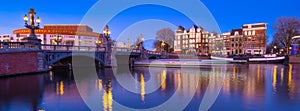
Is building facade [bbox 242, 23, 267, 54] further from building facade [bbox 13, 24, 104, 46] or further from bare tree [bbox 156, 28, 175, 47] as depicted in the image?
building facade [bbox 13, 24, 104, 46]

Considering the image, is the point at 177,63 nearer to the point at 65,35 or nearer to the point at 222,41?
the point at 222,41

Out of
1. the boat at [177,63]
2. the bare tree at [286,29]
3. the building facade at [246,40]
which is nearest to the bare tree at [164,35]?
the boat at [177,63]

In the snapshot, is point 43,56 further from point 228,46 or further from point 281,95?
point 228,46

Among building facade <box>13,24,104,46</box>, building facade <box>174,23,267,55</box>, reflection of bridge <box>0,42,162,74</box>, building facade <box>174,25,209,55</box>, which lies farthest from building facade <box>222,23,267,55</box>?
reflection of bridge <box>0,42,162,74</box>

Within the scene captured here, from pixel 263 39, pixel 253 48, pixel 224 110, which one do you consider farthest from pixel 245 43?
pixel 224 110

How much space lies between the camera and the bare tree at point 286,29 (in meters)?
56.2

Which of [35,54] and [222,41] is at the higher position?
[222,41]

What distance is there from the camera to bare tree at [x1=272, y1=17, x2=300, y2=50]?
56.2m

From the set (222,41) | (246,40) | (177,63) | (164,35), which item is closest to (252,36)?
(246,40)

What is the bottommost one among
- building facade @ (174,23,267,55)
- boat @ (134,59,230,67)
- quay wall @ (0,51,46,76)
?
boat @ (134,59,230,67)

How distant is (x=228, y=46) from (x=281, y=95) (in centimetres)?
8412

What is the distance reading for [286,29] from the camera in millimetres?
57156

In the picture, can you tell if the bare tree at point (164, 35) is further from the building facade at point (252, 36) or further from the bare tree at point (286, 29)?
the building facade at point (252, 36)

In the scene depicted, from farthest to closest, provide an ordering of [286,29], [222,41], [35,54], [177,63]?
[222,41] → [286,29] → [177,63] → [35,54]
